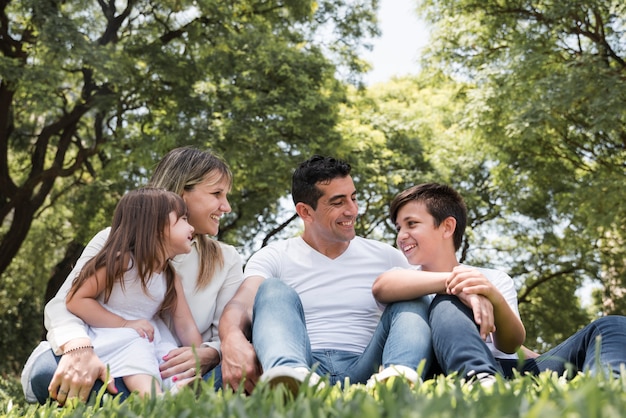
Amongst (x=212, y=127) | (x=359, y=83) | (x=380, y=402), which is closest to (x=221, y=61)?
(x=212, y=127)

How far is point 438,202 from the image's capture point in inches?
141

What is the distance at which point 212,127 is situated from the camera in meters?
10.6

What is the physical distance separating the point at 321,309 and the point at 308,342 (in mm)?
660

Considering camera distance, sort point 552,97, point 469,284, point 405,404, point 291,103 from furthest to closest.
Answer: point 291,103, point 552,97, point 469,284, point 405,404

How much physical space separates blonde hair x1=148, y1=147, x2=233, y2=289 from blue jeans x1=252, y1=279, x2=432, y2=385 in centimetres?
59

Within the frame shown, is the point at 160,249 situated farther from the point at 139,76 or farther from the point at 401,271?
the point at 139,76

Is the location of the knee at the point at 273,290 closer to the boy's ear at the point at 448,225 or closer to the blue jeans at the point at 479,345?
the blue jeans at the point at 479,345

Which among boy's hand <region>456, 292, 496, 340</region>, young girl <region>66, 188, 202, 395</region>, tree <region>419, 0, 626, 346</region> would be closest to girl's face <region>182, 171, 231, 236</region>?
young girl <region>66, 188, 202, 395</region>

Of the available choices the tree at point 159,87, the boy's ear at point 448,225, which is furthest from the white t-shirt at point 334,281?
the tree at point 159,87

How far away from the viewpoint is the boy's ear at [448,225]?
3561mm

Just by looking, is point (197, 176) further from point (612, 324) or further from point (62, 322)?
point (612, 324)

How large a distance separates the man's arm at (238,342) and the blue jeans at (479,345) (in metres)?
0.73

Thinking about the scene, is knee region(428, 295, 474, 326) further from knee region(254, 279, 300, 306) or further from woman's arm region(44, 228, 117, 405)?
woman's arm region(44, 228, 117, 405)

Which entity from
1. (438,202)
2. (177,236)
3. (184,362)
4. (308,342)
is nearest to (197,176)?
(177,236)
